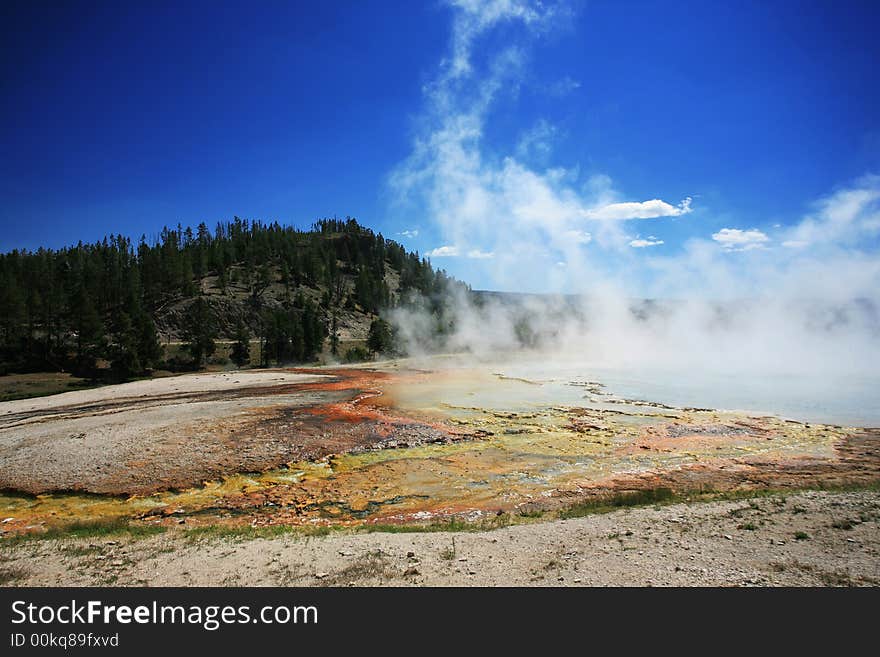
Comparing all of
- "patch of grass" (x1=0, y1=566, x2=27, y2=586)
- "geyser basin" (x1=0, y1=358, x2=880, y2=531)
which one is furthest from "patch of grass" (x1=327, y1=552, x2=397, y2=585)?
"patch of grass" (x1=0, y1=566, x2=27, y2=586)

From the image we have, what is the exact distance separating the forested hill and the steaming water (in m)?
42.5

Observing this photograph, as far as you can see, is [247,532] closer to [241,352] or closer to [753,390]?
[753,390]

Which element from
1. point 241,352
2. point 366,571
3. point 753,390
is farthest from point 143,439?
point 241,352

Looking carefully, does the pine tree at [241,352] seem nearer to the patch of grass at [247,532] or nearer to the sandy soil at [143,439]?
the sandy soil at [143,439]

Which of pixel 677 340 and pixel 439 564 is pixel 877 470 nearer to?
pixel 439 564

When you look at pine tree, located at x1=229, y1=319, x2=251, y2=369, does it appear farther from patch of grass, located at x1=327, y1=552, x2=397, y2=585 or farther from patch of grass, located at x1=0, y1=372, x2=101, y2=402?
patch of grass, located at x1=327, y1=552, x2=397, y2=585

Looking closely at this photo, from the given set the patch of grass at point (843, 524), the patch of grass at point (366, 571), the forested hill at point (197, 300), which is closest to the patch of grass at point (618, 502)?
the patch of grass at point (843, 524)

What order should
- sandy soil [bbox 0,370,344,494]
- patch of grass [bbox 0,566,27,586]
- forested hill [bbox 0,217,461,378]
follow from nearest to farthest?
patch of grass [bbox 0,566,27,586] < sandy soil [bbox 0,370,344,494] < forested hill [bbox 0,217,461,378]

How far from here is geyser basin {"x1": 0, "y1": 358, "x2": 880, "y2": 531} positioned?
46.1 feet

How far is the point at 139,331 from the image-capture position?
5856 cm

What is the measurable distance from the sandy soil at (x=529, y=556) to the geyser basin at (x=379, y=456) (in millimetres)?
3018

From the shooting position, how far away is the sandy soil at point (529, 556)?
789 cm
